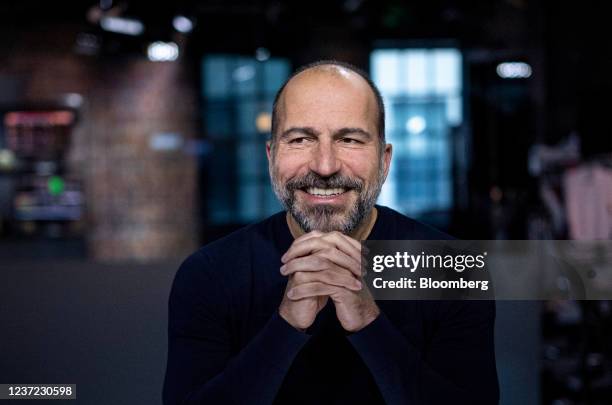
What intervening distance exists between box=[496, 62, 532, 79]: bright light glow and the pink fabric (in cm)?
256

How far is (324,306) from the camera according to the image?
105 centimetres

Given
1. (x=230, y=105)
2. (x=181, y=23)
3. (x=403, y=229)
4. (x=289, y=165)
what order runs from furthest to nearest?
1. (x=230, y=105)
2. (x=181, y=23)
3. (x=403, y=229)
4. (x=289, y=165)

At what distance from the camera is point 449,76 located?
6.48 meters

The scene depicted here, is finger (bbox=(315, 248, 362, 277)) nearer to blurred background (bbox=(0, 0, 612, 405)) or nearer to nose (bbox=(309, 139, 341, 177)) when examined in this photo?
nose (bbox=(309, 139, 341, 177))

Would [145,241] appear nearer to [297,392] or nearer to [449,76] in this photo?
[449,76]

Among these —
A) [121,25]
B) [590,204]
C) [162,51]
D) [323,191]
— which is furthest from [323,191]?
[162,51]

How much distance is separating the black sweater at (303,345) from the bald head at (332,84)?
0.18 metres

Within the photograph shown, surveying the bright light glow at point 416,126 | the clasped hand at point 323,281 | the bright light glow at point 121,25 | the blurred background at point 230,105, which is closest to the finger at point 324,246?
the clasped hand at point 323,281

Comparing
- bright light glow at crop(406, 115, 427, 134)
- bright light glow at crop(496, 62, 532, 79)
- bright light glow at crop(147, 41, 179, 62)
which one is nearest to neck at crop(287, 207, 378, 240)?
bright light glow at crop(147, 41, 179, 62)

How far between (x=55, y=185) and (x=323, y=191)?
5.21 meters

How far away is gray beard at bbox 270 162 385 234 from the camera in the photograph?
1.07 meters

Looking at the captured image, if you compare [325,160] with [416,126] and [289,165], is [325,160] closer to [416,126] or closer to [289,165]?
[289,165]

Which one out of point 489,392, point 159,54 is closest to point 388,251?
point 489,392

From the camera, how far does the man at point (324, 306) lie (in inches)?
38.8
